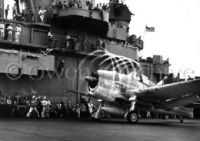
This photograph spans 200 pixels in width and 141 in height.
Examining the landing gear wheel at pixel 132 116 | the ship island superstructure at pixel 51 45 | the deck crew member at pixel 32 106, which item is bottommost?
the landing gear wheel at pixel 132 116

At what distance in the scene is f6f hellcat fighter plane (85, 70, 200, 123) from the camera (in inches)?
932

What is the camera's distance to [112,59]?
32281 mm

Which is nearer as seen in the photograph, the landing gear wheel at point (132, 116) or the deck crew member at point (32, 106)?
the landing gear wheel at point (132, 116)

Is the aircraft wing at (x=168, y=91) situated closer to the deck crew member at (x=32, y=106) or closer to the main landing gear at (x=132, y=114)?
the main landing gear at (x=132, y=114)

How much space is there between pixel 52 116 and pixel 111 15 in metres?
19.5

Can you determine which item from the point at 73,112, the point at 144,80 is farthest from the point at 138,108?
the point at 73,112

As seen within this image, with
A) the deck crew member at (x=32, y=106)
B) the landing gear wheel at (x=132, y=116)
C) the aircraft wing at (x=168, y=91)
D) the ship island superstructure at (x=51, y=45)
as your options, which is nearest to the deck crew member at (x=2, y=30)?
the ship island superstructure at (x=51, y=45)

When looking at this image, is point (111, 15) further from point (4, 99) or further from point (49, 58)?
point (4, 99)

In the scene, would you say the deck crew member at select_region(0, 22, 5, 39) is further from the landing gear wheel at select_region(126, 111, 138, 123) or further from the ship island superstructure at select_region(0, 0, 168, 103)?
the landing gear wheel at select_region(126, 111, 138, 123)

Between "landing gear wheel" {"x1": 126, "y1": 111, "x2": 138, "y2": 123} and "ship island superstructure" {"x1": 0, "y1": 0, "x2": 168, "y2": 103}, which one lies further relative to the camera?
"ship island superstructure" {"x1": 0, "y1": 0, "x2": 168, "y2": 103}

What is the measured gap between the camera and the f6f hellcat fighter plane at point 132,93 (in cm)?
2367

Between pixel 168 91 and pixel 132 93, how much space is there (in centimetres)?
222

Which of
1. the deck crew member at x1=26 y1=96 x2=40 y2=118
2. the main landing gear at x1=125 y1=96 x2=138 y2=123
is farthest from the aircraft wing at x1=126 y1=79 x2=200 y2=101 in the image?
the deck crew member at x1=26 y1=96 x2=40 y2=118

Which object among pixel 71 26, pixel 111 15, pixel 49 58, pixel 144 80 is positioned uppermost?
pixel 111 15
